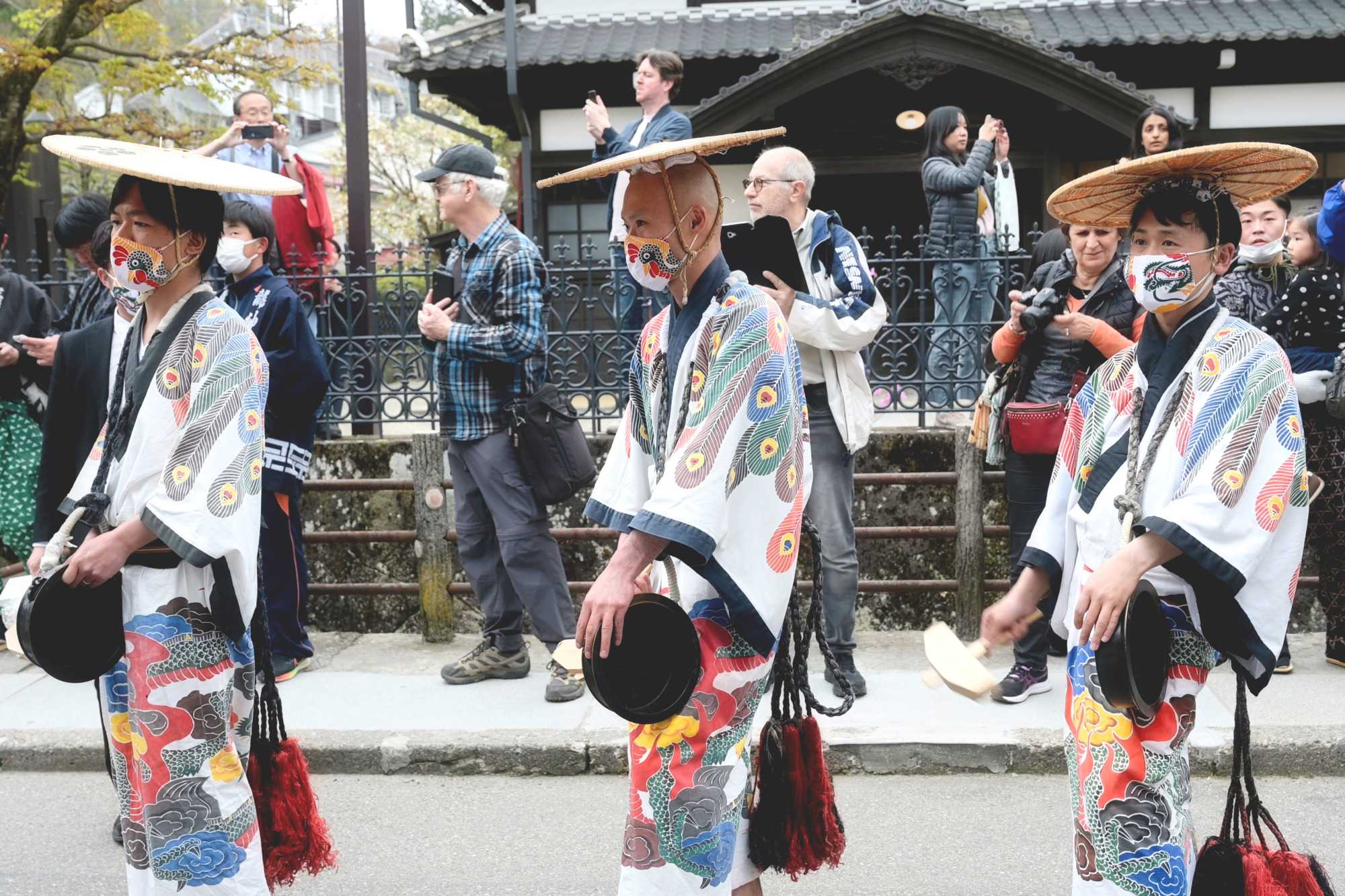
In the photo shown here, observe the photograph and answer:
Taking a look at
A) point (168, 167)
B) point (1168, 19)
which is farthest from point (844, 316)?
point (1168, 19)

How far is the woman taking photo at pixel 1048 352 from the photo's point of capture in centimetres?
465

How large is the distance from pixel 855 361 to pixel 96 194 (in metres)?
3.27

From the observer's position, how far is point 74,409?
3.59 meters

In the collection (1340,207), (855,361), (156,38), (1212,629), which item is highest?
(156,38)

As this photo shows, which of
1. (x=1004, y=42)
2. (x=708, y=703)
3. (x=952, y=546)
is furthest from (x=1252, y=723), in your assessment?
(x=1004, y=42)

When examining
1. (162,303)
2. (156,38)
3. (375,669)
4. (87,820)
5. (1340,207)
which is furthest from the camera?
(156,38)

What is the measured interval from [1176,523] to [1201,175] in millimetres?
799

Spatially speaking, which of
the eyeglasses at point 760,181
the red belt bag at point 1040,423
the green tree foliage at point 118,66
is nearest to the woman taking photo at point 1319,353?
the red belt bag at point 1040,423

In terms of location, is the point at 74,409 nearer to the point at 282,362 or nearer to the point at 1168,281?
the point at 282,362

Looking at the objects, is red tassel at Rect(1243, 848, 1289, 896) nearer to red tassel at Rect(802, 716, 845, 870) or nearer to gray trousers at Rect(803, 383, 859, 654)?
red tassel at Rect(802, 716, 845, 870)

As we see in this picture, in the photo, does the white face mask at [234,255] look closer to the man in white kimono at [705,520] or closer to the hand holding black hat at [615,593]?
the man in white kimono at [705,520]

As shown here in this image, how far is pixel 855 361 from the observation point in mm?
4953

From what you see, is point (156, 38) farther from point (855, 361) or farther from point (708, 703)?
point (708, 703)

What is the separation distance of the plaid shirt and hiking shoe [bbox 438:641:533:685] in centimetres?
104
